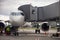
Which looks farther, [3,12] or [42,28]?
[42,28]

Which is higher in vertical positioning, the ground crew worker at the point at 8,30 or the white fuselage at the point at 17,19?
the white fuselage at the point at 17,19

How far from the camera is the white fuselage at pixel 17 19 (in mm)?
6230

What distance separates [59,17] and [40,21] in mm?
743

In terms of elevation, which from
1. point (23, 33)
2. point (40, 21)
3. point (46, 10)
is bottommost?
point (23, 33)

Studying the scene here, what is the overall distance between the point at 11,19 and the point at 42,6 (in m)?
1.19

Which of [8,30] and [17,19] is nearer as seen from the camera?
[17,19]

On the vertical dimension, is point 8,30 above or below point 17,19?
below

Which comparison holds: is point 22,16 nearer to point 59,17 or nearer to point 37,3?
point 37,3

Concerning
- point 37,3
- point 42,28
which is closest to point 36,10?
point 37,3

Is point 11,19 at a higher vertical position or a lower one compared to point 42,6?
lower

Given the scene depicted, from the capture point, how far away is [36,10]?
611 cm

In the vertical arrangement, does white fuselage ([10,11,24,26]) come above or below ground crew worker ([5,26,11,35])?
above

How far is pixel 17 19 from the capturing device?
20.4 ft

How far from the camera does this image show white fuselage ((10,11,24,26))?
623 cm
